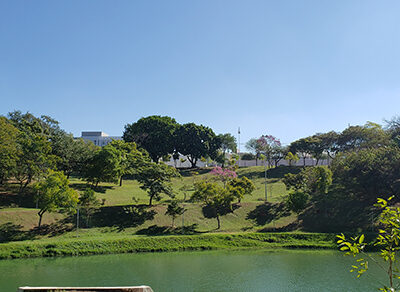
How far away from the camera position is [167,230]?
39062 mm

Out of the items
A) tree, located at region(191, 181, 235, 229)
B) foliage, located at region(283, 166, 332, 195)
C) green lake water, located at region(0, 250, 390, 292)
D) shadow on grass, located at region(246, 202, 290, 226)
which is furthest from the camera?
foliage, located at region(283, 166, 332, 195)

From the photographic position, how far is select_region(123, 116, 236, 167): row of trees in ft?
227

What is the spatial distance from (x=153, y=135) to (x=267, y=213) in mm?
33830

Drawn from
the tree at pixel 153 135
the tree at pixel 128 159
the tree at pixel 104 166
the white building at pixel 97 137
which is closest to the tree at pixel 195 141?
the tree at pixel 153 135

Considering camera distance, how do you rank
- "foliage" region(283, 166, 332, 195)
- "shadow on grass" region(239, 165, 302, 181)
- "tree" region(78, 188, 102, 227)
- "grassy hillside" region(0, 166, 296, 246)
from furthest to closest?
"shadow on grass" region(239, 165, 302, 181) < "foliage" region(283, 166, 332, 195) < "tree" region(78, 188, 102, 227) < "grassy hillside" region(0, 166, 296, 246)

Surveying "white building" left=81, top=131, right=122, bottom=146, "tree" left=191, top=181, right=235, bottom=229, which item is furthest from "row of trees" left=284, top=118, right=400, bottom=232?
"white building" left=81, top=131, right=122, bottom=146

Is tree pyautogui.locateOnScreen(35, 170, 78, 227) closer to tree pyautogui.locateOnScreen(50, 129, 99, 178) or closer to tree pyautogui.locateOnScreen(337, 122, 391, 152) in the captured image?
tree pyautogui.locateOnScreen(50, 129, 99, 178)

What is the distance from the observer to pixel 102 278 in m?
21.8

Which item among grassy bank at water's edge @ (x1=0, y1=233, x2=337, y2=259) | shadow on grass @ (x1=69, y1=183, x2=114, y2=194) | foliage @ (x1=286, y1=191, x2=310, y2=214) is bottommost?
grassy bank at water's edge @ (x1=0, y1=233, x2=337, y2=259)

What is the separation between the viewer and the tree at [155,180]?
139 ft

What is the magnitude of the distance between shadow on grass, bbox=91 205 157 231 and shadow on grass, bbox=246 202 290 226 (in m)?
12.4

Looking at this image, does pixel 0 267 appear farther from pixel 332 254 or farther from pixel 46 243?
pixel 332 254

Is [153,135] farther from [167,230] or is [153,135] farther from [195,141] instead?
[167,230]

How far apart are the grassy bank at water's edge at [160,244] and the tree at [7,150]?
9.99m
